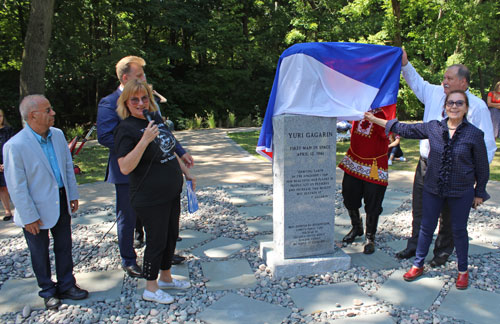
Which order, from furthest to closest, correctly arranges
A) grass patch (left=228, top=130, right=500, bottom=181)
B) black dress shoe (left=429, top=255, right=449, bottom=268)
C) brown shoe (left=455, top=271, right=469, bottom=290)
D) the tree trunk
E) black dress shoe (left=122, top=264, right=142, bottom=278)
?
grass patch (left=228, top=130, right=500, bottom=181) → the tree trunk → black dress shoe (left=429, top=255, right=449, bottom=268) → black dress shoe (left=122, top=264, right=142, bottom=278) → brown shoe (left=455, top=271, right=469, bottom=290)

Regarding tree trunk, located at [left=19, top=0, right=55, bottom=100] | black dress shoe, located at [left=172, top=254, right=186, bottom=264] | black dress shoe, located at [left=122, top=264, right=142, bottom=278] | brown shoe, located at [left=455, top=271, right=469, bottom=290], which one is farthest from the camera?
tree trunk, located at [left=19, top=0, right=55, bottom=100]

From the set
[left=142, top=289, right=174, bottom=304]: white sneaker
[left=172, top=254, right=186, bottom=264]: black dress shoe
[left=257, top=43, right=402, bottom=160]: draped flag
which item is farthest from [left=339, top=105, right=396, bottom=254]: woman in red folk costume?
[left=142, top=289, right=174, bottom=304]: white sneaker

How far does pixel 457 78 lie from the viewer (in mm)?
3527

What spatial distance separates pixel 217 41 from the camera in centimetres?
2172

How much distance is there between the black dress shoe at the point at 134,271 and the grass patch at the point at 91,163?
4833 millimetres

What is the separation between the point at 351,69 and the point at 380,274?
204 cm

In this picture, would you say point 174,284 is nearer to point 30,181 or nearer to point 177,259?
point 177,259

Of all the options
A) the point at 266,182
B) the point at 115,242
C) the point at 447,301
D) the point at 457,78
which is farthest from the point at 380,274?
the point at 266,182

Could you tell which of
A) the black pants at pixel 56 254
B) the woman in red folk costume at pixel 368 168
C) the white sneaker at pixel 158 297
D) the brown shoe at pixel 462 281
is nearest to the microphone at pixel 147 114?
the black pants at pixel 56 254

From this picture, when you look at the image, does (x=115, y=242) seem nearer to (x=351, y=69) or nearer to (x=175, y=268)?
(x=175, y=268)

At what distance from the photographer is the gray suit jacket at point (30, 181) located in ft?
9.66

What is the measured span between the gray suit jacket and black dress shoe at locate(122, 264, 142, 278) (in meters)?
0.92

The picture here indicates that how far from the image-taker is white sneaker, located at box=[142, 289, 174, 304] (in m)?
3.21

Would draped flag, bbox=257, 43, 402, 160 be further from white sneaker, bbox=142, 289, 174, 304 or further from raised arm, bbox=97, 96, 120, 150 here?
white sneaker, bbox=142, 289, 174, 304
